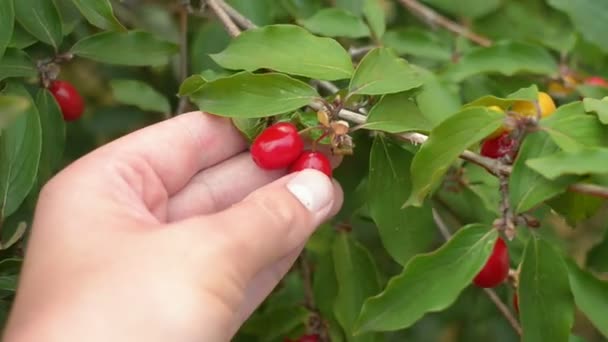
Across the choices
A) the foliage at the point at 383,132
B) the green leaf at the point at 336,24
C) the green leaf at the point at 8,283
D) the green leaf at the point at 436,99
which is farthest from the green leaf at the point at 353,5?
the green leaf at the point at 8,283

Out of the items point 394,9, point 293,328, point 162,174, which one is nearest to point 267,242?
point 162,174

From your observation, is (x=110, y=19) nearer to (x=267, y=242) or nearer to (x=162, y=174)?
(x=162, y=174)

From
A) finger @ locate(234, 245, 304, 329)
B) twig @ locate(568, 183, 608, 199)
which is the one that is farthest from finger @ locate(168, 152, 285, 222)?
twig @ locate(568, 183, 608, 199)

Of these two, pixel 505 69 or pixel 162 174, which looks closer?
pixel 162 174

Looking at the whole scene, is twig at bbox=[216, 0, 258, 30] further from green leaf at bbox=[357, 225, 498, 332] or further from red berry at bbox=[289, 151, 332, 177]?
green leaf at bbox=[357, 225, 498, 332]

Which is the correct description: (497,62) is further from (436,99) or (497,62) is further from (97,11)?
(97,11)

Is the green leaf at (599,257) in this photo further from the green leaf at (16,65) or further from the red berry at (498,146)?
the green leaf at (16,65)
